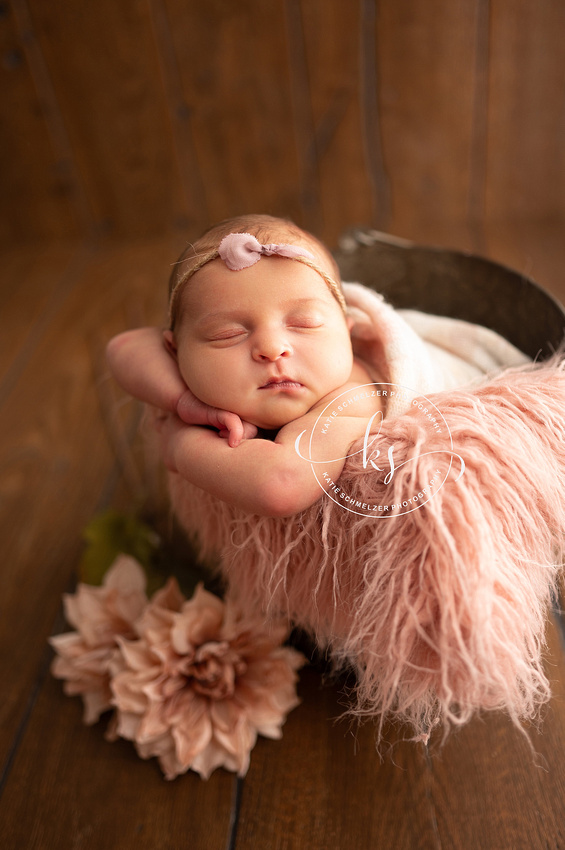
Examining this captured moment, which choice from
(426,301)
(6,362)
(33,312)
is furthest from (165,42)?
(426,301)

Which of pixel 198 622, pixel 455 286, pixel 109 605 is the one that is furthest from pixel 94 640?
pixel 455 286

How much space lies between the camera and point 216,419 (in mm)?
564

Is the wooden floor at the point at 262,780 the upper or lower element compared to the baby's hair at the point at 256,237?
lower

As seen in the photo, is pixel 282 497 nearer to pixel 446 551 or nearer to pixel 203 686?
pixel 446 551

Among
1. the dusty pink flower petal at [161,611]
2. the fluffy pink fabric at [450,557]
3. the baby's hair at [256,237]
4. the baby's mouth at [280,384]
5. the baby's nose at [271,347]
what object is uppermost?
the baby's hair at [256,237]

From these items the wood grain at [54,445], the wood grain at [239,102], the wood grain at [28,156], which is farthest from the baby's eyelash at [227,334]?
the wood grain at [28,156]

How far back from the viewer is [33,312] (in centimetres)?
151

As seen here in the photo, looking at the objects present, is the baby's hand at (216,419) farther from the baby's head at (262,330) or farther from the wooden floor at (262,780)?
the wooden floor at (262,780)

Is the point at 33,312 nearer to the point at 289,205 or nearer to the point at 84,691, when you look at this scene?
the point at 289,205

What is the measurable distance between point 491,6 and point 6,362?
1252 mm

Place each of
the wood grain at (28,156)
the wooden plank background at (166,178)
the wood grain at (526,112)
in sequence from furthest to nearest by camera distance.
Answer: the wood grain at (28,156), the wood grain at (526,112), the wooden plank background at (166,178)

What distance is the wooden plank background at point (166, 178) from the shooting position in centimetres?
81

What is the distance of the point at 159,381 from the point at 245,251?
0.16 m

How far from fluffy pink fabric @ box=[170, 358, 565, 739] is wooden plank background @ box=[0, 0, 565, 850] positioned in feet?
0.68
